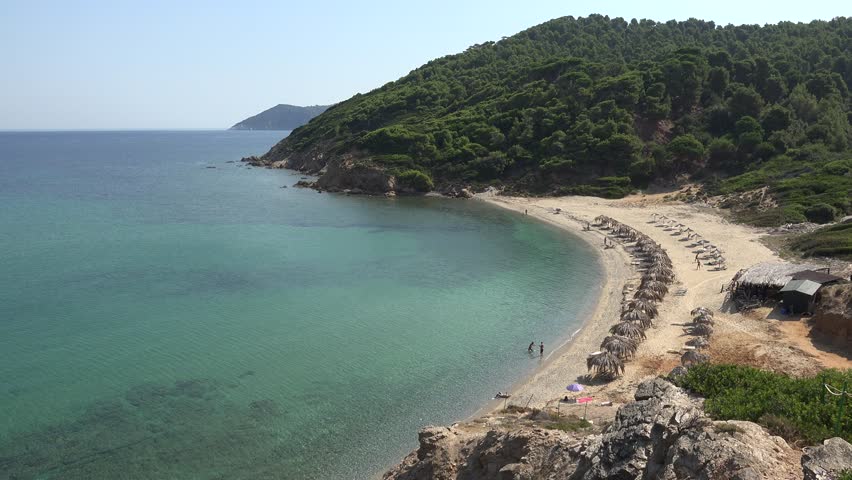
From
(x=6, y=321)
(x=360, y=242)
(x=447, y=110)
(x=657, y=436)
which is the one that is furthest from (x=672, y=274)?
(x=447, y=110)

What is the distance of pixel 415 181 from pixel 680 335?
60861 millimetres

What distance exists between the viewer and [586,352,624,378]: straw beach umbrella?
26.0 m

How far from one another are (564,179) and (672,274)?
140 feet

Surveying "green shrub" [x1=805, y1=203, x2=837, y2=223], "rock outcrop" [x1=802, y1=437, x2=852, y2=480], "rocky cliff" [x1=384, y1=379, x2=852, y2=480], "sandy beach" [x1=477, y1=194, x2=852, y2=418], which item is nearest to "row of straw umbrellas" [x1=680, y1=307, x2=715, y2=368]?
"sandy beach" [x1=477, y1=194, x2=852, y2=418]

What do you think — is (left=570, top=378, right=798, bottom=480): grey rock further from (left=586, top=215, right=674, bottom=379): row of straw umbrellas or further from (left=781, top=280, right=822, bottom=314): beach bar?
(left=781, top=280, right=822, bottom=314): beach bar

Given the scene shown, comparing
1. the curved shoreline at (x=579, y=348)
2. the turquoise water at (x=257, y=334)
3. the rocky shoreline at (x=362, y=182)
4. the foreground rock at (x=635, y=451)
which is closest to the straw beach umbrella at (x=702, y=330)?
the curved shoreline at (x=579, y=348)

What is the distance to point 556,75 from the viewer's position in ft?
350

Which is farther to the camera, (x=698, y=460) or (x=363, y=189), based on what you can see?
(x=363, y=189)

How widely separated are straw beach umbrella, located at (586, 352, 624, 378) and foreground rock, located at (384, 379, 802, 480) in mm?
11380

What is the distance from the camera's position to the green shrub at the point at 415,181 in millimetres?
87500

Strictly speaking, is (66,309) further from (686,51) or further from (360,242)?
(686,51)

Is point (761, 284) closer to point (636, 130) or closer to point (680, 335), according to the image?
point (680, 335)

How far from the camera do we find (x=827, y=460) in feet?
30.0

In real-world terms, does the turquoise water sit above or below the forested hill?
below
